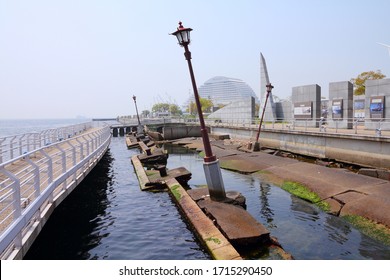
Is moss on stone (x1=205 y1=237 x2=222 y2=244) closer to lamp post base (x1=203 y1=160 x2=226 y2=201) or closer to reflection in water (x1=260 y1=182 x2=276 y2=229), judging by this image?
reflection in water (x1=260 y1=182 x2=276 y2=229)

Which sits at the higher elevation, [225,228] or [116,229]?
[225,228]

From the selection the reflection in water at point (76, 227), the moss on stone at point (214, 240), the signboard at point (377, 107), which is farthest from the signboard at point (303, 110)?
the moss on stone at point (214, 240)

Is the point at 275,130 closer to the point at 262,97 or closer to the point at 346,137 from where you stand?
the point at 346,137

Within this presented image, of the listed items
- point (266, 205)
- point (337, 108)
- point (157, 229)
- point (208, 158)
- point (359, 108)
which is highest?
point (337, 108)

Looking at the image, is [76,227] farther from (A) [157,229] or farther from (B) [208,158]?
(B) [208,158]

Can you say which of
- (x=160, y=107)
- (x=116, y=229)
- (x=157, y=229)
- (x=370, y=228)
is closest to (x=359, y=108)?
(x=370, y=228)

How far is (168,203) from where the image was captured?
1209cm

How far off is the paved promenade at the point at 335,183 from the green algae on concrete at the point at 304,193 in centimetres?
16

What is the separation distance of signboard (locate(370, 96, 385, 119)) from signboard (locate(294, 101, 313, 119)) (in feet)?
21.9

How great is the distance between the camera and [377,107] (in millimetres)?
22859

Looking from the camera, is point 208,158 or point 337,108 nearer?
point 208,158

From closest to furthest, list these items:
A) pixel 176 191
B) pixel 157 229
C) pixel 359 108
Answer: pixel 157 229
pixel 176 191
pixel 359 108

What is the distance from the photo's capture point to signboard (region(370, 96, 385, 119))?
2256cm

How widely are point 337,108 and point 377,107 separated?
12.9ft
